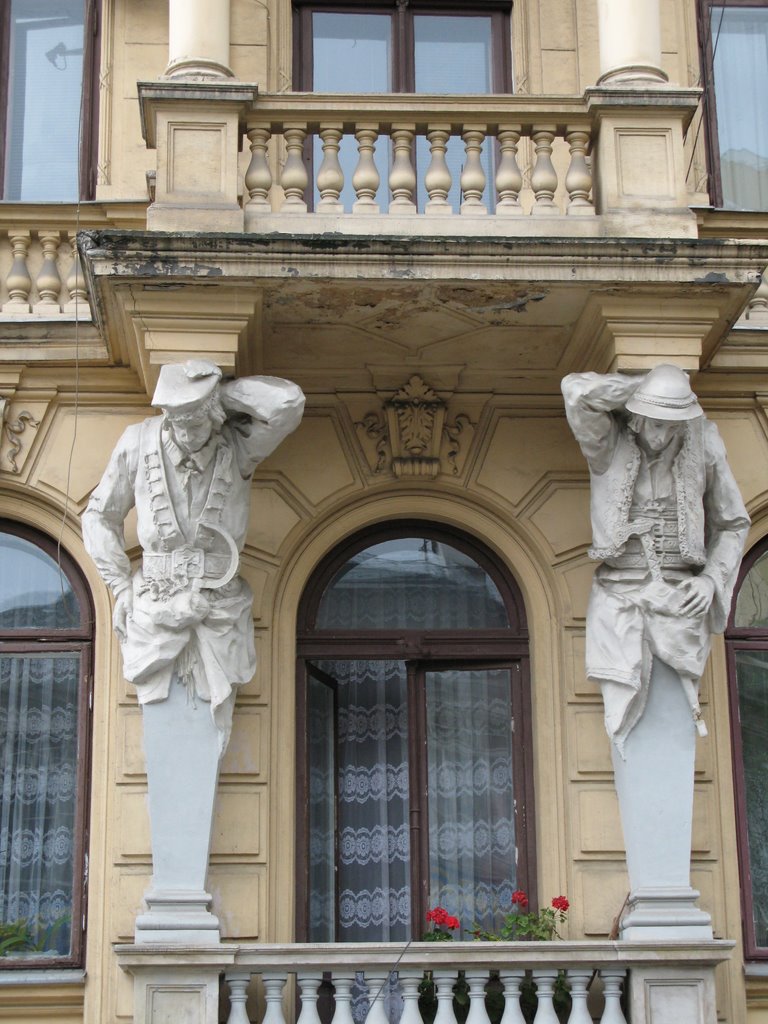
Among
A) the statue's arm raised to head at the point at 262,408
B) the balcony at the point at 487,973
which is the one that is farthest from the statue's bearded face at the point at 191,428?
the balcony at the point at 487,973

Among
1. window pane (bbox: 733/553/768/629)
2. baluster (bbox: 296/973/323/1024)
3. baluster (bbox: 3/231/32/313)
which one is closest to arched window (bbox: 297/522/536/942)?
baluster (bbox: 296/973/323/1024)

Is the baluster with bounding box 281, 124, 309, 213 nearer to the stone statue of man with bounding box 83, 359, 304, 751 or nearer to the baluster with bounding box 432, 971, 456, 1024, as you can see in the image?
the stone statue of man with bounding box 83, 359, 304, 751

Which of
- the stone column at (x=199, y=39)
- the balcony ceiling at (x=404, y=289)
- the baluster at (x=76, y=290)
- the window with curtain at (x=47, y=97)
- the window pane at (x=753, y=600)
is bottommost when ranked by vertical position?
the window pane at (x=753, y=600)

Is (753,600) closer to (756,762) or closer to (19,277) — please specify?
(756,762)

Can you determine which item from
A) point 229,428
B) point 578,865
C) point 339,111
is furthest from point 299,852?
point 339,111

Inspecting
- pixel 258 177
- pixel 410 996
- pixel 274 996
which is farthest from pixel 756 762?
pixel 258 177

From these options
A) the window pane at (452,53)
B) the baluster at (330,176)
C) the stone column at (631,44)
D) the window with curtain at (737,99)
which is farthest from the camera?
the window pane at (452,53)

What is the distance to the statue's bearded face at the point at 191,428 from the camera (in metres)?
9.73

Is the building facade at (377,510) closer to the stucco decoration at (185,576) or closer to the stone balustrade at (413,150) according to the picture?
the stone balustrade at (413,150)

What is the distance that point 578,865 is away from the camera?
1038cm

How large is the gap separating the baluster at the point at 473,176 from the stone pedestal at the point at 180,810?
291cm

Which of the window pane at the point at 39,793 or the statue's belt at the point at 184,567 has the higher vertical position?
the statue's belt at the point at 184,567

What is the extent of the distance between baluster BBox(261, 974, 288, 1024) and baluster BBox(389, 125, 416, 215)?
392 centimetres

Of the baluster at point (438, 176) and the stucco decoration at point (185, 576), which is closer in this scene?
the stucco decoration at point (185, 576)
